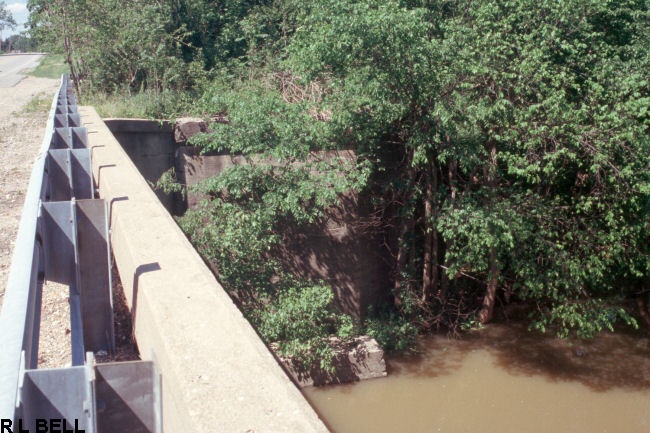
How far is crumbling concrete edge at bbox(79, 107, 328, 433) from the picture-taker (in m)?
1.71

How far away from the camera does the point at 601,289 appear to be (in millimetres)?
9836

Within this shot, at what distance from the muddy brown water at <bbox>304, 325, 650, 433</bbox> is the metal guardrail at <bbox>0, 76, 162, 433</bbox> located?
5.61m

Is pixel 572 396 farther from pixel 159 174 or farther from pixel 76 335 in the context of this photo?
pixel 76 335

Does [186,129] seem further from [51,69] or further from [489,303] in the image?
[51,69]

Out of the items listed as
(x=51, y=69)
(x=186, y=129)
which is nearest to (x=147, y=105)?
(x=186, y=129)

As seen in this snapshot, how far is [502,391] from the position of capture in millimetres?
8797

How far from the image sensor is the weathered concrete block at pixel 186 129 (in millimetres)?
9852

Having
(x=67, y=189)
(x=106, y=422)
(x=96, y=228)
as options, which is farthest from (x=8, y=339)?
(x=67, y=189)

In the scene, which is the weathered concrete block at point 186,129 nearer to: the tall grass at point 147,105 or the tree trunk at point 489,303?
the tall grass at point 147,105

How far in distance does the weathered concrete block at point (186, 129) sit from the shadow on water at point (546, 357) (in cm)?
459

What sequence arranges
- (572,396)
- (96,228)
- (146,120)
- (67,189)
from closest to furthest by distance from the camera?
1. (96,228)
2. (67,189)
3. (572,396)
4. (146,120)

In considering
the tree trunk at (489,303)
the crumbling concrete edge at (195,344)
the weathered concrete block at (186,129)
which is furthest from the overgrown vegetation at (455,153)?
the crumbling concrete edge at (195,344)

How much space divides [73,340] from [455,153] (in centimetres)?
→ 645

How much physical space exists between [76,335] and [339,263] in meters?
7.72
